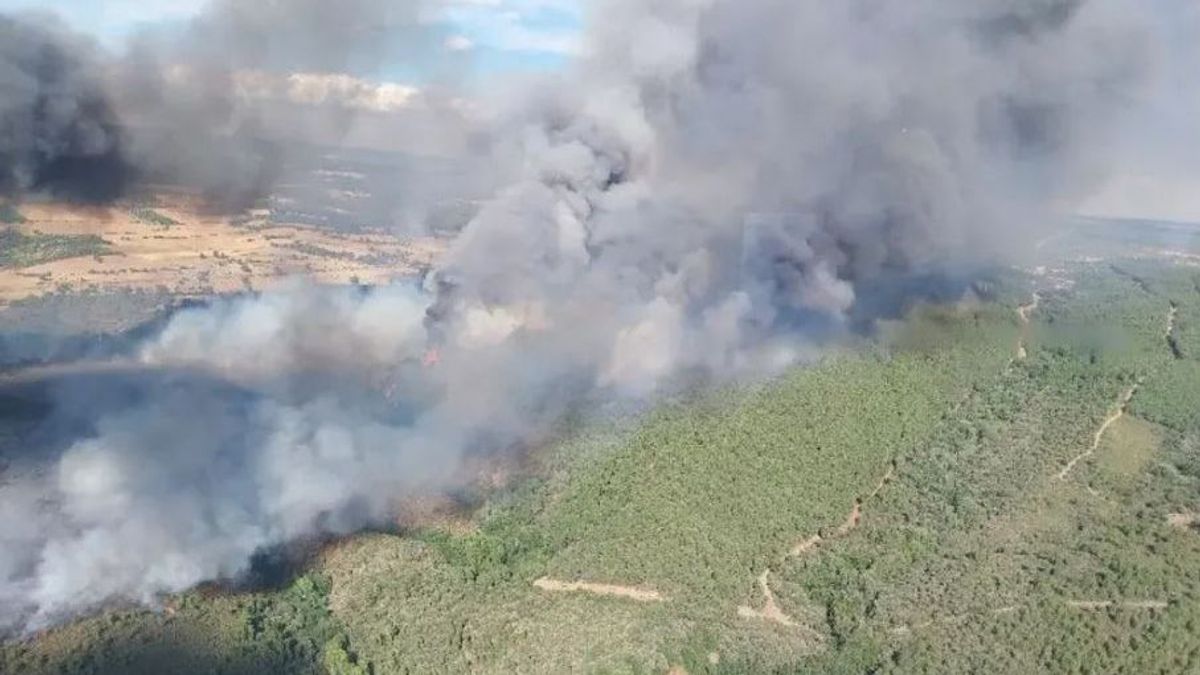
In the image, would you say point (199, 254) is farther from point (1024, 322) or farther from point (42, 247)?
point (1024, 322)

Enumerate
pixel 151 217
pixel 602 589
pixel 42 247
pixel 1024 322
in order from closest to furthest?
pixel 151 217 → pixel 602 589 → pixel 42 247 → pixel 1024 322

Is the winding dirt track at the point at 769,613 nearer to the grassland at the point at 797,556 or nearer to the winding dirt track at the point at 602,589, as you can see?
the grassland at the point at 797,556

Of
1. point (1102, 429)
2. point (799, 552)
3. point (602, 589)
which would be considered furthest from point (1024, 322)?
point (602, 589)

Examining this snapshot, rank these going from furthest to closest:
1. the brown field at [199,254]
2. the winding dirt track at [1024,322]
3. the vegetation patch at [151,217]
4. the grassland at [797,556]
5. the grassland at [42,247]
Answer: the winding dirt track at [1024,322], the grassland at [42,247], the brown field at [199,254], the vegetation patch at [151,217], the grassland at [797,556]

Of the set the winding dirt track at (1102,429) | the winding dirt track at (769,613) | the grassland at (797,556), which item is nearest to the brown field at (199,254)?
the grassland at (797,556)

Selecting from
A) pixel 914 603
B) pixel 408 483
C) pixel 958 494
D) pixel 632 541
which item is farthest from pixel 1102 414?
pixel 408 483

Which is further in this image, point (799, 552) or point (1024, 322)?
point (1024, 322)
